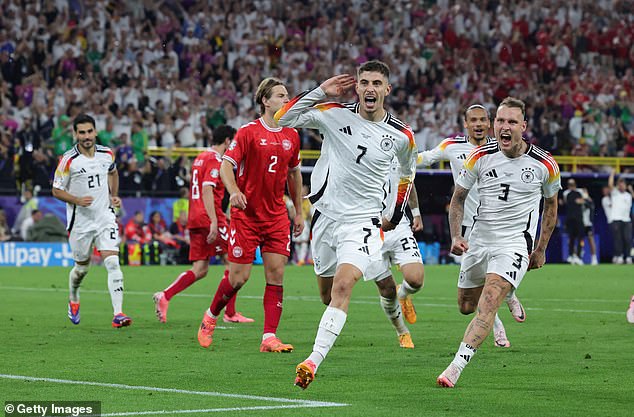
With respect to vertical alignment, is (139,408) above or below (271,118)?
below

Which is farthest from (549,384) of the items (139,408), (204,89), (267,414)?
(204,89)

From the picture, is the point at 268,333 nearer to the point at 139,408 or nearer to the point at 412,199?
the point at 412,199

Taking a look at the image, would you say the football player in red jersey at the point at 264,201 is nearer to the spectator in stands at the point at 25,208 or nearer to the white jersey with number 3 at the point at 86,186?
the white jersey with number 3 at the point at 86,186

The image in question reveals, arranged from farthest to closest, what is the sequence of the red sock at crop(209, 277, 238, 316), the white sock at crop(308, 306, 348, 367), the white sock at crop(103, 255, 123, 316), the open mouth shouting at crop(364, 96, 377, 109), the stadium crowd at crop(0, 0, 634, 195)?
the stadium crowd at crop(0, 0, 634, 195) < the white sock at crop(103, 255, 123, 316) < the red sock at crop(209, 277, 238, 316) < the open mouth shouting at crop(364, 96, 377, 109) < the white sock at crop(308, 306, 348, 367)

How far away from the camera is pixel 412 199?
12594mm

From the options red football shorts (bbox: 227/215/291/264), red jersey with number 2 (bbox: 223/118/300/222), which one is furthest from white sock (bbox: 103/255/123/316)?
red jersey with number 2 (bbox: 223/118/300/222)

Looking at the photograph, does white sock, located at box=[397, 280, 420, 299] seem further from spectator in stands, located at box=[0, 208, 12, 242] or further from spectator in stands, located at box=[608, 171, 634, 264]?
spectator in stands, located at box=[608, 171, 634, 264]

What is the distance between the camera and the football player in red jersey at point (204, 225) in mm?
14148

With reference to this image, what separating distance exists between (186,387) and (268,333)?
2792mm

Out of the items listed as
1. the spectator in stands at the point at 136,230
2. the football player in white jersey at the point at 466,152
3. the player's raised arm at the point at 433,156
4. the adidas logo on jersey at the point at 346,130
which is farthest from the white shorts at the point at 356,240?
→ the spectator in stands at the point at 136,230

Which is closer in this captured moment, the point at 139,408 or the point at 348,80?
the point at 139,408

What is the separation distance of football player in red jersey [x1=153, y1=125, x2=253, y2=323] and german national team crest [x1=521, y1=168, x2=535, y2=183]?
16.0 ft

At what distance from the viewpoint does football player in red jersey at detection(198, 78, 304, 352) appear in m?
11.5

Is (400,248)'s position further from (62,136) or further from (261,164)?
(62,136)
